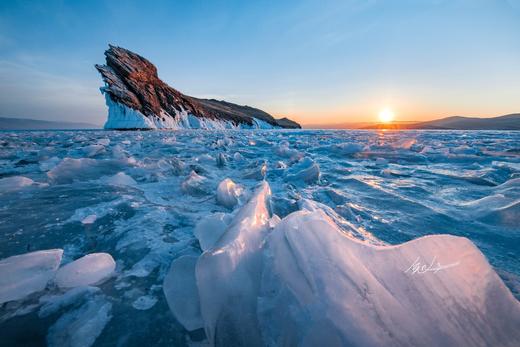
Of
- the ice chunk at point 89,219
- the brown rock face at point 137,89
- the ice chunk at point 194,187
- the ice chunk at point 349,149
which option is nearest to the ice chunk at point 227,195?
the ice chunk at point 194,187

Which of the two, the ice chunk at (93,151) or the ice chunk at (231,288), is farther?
the ice chunk at (93,151)

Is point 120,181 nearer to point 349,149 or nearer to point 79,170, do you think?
point 79,170

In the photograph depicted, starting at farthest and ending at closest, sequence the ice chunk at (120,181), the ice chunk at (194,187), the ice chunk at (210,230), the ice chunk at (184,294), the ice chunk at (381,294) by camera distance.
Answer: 1. the ice chunk at (120,181)
2. the ice chunk at (194,187)
3. the ice chunk at (210,230)
4. the ice chunk at (184,294)
5. the ice chunk at (381,294)

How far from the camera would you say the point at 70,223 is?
148cm

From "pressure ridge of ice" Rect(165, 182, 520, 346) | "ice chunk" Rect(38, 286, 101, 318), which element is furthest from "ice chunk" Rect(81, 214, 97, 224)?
"pressure ridge of ice" Rect(165, 182, 520, 346)

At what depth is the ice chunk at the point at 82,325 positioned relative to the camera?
0.69 meters

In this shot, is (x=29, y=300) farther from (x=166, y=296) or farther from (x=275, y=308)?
(x=275, y=308)

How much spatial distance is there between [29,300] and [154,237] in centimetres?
57

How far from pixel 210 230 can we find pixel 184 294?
16.5 inches

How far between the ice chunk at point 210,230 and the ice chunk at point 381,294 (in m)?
0.44

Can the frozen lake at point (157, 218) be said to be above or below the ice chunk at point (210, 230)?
below

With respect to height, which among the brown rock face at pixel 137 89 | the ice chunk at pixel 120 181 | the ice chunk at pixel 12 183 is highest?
the brown rock face at pixel 137 89

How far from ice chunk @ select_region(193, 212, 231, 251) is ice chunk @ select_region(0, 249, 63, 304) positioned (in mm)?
581

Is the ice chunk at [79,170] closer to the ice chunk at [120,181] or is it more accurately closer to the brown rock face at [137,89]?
the ice chunk at [120,181]
